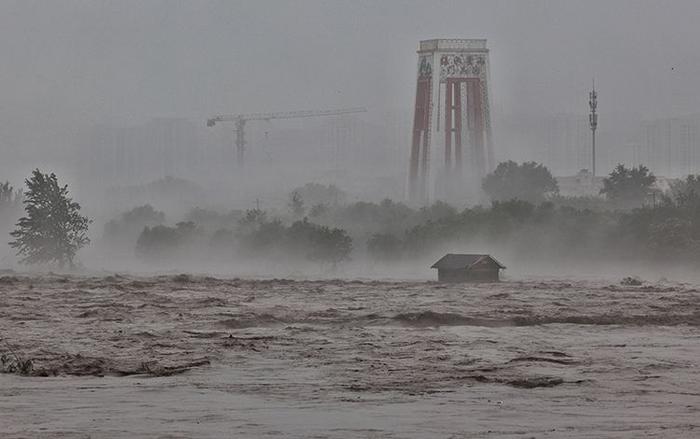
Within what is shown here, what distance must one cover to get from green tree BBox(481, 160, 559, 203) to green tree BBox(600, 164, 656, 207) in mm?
7278

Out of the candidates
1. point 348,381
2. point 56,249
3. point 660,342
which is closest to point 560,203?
point 56,249

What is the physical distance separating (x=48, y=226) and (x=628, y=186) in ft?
178

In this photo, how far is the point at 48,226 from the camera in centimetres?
9025

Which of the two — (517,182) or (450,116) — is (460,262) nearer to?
(517,182)

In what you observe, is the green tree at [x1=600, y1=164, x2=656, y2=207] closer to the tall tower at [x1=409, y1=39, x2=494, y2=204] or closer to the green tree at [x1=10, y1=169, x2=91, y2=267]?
the tall tower at [x1=409, y1=39, x2=494, y2=204]

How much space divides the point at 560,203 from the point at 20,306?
222 feet

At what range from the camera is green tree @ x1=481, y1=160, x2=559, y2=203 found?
413 ft

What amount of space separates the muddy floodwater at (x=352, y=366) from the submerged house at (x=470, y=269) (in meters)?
10.7

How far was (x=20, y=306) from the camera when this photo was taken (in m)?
53.9

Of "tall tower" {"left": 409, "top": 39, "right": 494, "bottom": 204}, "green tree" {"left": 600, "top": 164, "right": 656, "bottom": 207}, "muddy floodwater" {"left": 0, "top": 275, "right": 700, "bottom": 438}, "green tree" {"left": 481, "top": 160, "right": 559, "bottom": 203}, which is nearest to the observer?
Answer: "muddy floodwater" {"left": 0, "top": 275, "right": 700, "bottom": 438}

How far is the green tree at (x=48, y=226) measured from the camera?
9000 centimetres

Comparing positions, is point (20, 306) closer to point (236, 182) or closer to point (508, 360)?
point (508, 360)

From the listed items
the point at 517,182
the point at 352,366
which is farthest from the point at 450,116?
the point at 352,366

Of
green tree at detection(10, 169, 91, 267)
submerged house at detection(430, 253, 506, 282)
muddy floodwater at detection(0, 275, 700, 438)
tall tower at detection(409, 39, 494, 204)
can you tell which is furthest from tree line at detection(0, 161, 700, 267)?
muddy floodwater at detection(0, 275, 700, 438)
